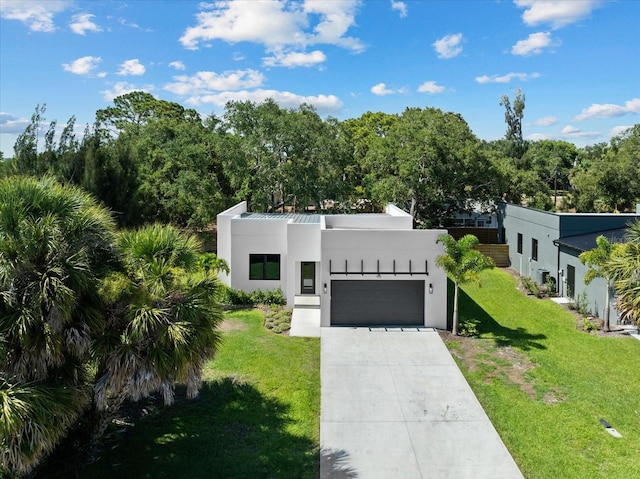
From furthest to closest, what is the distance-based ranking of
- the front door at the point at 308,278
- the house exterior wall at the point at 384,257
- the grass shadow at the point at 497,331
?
the front door at the point at 308,278 → the house exterior wall at the point at 384,257 → the grass shadow at the point at 497,331

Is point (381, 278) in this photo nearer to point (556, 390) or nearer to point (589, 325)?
point (556, 390)

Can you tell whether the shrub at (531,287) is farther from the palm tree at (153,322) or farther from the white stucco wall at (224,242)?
the palm tree at (153,322)

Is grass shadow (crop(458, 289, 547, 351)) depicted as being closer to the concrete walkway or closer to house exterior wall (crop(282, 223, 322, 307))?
the concrete walkway

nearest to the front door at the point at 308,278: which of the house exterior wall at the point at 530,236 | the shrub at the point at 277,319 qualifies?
the shrub at the point at 277,319

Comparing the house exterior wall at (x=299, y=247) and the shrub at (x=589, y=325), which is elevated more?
the house exterior wall at (x=299, y=247)

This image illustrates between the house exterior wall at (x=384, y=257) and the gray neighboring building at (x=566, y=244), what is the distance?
653cm

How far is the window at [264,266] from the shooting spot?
20.4m

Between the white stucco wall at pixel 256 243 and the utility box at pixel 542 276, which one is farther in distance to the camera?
the utility box at pixel 542 276

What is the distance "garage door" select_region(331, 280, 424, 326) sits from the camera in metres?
17.3

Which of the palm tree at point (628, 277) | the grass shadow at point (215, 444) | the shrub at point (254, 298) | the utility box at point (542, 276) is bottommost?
the grass shadow at point (215, 444)

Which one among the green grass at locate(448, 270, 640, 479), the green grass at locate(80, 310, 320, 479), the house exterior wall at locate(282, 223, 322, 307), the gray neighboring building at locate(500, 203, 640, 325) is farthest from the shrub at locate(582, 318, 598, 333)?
the house exterior wall at locate(282, 223, 322, 307)

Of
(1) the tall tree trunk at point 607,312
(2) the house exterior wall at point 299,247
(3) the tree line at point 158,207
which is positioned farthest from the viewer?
(2) the house exterior wall at point 299,247

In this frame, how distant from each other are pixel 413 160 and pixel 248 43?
12754mm

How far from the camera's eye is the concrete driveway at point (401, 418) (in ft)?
28.4
